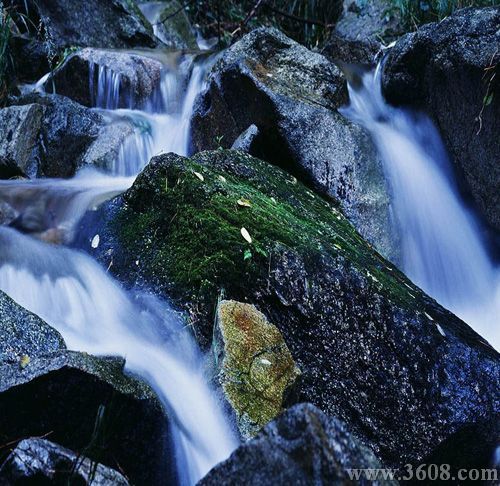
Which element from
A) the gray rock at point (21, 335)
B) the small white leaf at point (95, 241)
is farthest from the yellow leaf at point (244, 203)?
the gray rock at point (21, 335)

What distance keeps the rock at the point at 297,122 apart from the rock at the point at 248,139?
53 mm

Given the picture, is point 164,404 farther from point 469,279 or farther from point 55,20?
point 55,20

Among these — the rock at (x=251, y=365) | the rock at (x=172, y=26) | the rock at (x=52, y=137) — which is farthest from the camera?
the rock at (x=172, y=26)

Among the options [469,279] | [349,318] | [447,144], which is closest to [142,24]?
[447,144]

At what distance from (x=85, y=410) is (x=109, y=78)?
593 cm

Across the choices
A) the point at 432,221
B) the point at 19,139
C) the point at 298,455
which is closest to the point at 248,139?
the point at 432,221

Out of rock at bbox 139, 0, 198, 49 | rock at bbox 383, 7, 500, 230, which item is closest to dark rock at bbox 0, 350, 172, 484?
rock at bbox 383, 7, 500, 230

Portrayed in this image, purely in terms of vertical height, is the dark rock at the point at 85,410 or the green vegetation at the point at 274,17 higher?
the green vegetation at the point at 274,17

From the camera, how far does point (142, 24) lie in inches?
401

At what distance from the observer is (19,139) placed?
22.7ft

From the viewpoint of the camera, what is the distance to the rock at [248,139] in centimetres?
541

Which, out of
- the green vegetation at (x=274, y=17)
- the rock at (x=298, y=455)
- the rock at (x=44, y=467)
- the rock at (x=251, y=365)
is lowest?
the rock at (x=44, y=467)

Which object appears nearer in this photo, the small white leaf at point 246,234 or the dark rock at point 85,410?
the dark rock at point 85,410

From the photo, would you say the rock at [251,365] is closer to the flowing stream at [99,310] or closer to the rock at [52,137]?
the flowing stream at [99,310]
